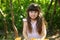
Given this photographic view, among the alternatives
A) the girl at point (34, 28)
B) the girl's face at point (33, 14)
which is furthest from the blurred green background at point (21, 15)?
the girl's face at point (33, 14)

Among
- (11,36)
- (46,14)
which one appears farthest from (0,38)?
(46,14)

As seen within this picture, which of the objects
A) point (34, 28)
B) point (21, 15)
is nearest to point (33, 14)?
point (34, 28)

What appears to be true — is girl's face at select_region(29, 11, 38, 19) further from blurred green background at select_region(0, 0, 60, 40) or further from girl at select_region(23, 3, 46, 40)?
blurred green background at select_region(0, 0, 60, 40)

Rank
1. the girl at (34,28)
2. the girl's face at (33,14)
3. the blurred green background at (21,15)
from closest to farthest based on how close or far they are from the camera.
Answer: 1. the girl's face at (33,14)
2. the girl at (34,28)
3. the blurred green background at (21,15)

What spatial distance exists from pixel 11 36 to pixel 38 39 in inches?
86.6

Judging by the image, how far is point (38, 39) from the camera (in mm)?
3033

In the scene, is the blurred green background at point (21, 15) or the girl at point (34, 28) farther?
the blurred green background at point (21, 15)

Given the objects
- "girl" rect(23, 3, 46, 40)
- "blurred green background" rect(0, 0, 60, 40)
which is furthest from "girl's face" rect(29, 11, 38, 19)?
"blurred green background" rect(0, 0, 60, 40)

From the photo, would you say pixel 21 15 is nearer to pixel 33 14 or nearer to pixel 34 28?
pixel 34 28

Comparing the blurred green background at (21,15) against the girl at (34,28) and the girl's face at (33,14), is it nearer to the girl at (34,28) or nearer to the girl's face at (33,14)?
the girl at (34,28)

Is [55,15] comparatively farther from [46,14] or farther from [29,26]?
[29,26]

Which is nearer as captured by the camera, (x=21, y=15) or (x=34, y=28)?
(x=34, y=28)

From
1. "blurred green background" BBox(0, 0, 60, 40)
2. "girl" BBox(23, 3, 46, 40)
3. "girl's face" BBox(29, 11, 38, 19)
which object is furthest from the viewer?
"blurred green background" BBox(0, 0, 60, 40)

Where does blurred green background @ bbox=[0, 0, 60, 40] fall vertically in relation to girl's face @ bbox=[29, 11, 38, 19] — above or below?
below
